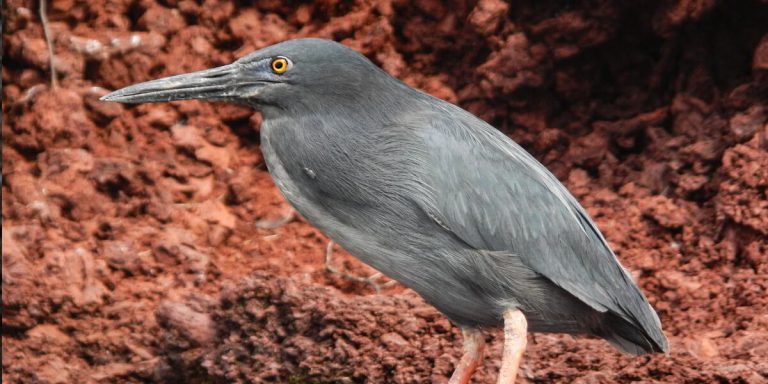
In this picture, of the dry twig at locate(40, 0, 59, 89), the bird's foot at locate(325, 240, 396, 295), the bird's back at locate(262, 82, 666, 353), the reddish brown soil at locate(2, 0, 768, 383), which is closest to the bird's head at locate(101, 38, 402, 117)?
the bird's back at locate(262, 82, 666, 353)

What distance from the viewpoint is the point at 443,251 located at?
13.6 feet

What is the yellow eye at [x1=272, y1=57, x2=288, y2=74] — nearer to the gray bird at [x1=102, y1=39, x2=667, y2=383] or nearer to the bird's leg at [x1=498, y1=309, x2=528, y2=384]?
the gray bird at [x1=102, y1=39, x2=667, y2=383]

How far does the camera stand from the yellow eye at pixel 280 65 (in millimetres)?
4328

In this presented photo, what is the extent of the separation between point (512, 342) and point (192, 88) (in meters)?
1.73

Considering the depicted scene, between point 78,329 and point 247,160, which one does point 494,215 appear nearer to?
point 78,329

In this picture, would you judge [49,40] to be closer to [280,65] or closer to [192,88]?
[192,88]

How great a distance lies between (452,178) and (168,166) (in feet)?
10.1

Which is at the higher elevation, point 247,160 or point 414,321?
point 247,160

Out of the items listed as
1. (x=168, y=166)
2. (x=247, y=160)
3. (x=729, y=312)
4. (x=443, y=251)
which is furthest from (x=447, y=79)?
(x=443, y=251)

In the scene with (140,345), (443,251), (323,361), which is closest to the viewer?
(443,251)

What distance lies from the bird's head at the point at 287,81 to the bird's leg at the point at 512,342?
1115 millimetres

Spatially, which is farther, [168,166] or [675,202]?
[168,166]

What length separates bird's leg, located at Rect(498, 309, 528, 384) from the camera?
165 inches

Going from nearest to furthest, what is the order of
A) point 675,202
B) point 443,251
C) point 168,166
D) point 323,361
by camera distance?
point 443,251
point 323,361
point 675,202
point 168,166
